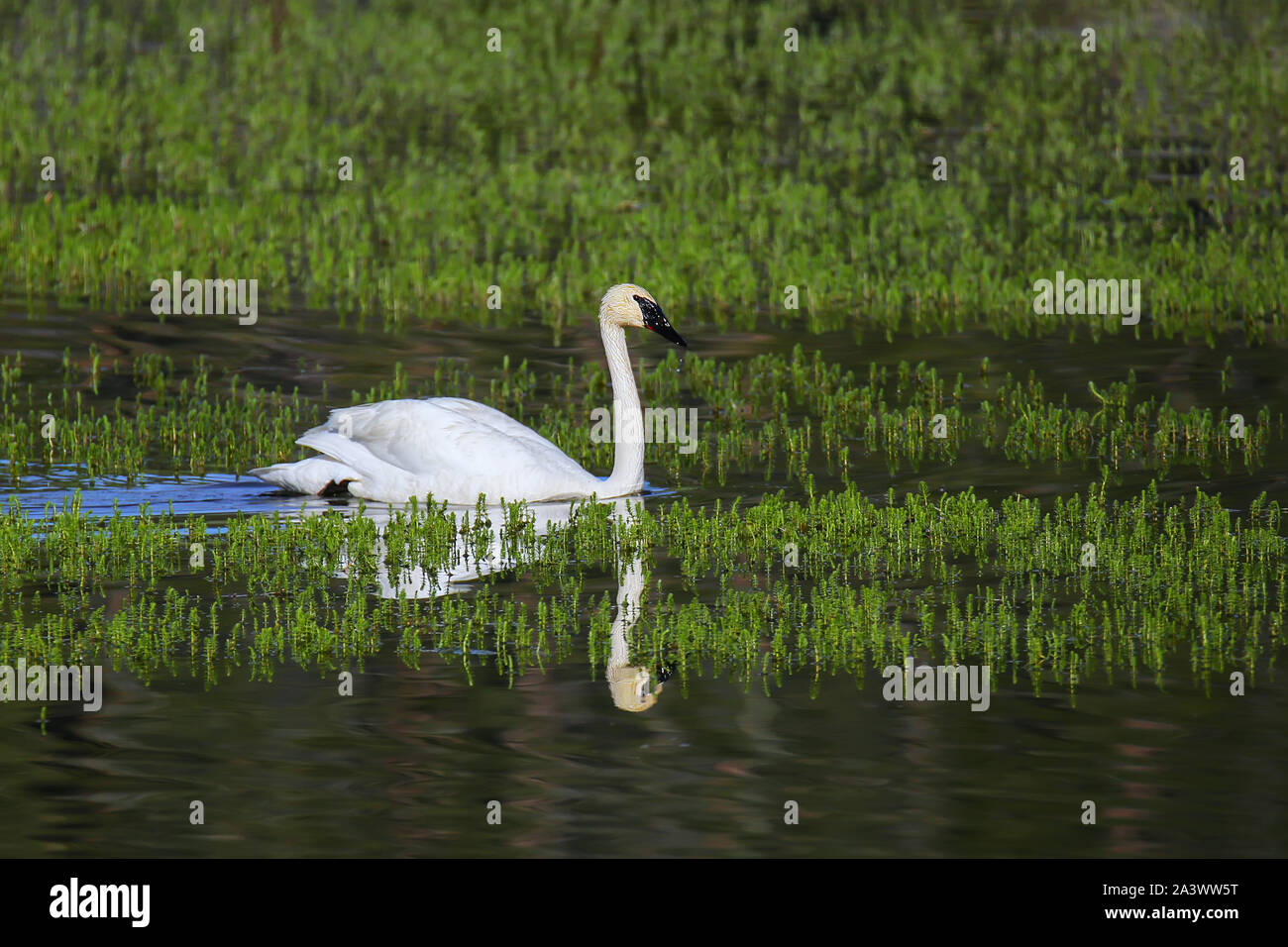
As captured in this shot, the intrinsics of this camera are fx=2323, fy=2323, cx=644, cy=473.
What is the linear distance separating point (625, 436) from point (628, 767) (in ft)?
20.1

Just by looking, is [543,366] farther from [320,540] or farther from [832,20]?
[832,20]

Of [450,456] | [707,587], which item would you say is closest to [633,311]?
[450,456]

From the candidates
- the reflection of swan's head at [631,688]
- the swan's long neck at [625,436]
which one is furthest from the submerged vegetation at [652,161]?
the reflection of swan's head at [631,688]

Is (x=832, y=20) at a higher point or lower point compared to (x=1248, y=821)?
higher

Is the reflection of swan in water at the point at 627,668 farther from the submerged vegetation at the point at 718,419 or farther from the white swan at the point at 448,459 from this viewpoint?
the submerged vegetation at the point at 718,419

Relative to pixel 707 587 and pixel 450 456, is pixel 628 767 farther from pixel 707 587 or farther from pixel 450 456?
pixel 450 456

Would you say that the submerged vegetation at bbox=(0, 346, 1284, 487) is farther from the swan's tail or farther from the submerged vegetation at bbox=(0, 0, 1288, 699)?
the swan's tail

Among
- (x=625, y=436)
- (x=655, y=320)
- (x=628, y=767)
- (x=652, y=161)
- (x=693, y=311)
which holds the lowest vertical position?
(x=628, y=767)

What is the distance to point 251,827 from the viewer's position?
8992 millimetres

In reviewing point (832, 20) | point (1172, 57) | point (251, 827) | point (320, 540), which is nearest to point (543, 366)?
point (320, 540)

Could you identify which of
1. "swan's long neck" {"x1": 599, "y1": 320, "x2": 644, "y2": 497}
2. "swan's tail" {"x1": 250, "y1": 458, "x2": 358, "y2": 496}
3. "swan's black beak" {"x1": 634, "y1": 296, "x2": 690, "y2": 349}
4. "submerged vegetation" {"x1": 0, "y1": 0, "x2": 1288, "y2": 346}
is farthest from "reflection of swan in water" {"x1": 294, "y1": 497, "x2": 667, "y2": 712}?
"submerged vegetation" {"x1": 0, "y1": 0, "x2": 1288, "y2": 346}

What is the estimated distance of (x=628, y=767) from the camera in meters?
9.77

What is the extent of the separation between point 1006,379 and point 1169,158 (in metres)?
13.5

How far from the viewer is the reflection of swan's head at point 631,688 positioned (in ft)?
35.2
